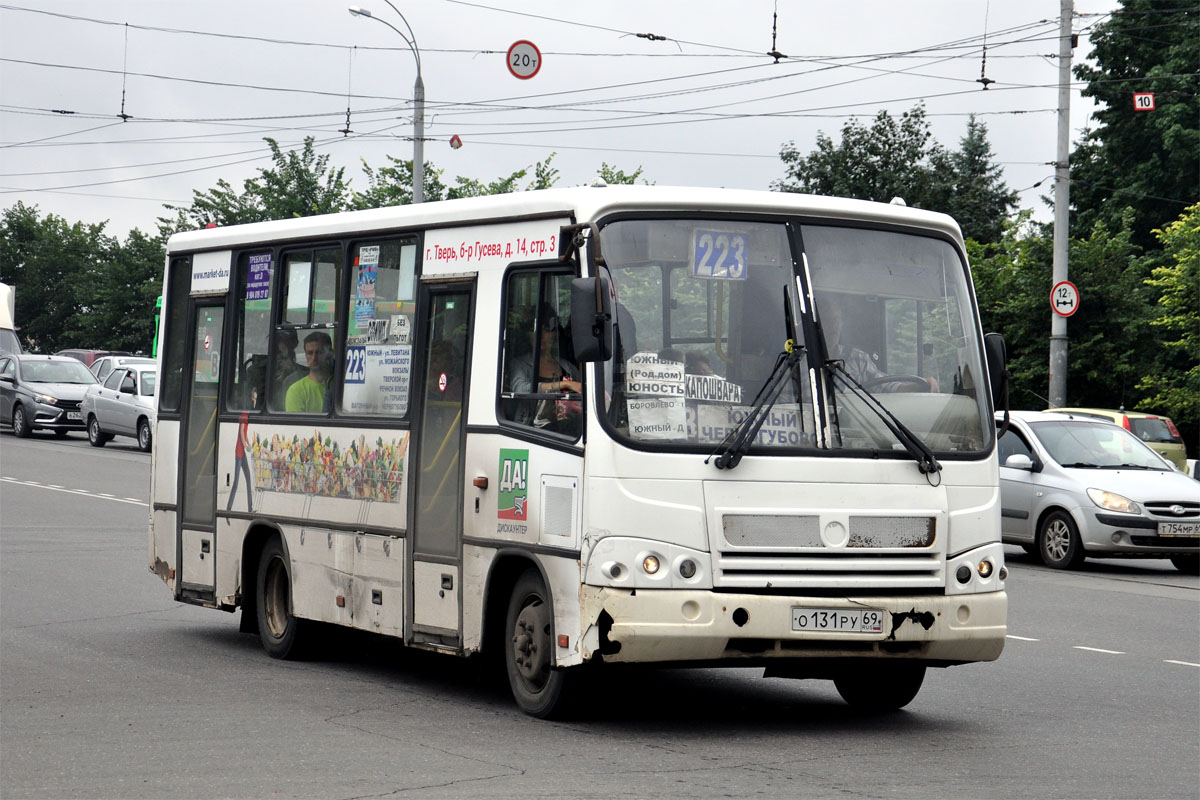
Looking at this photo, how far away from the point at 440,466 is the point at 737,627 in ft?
7.20

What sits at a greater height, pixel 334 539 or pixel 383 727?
pixel 334 539

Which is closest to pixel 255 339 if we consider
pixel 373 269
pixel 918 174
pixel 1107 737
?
pixel 373 269

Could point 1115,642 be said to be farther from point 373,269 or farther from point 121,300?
point 121,300

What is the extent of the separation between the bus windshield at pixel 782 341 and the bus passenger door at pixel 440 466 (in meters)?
1.38

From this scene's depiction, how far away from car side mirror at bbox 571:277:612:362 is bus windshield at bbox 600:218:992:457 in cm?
26

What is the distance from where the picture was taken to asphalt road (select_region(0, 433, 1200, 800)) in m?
7.58

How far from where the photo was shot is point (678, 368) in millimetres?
8859

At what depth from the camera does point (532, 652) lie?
30.3 ft

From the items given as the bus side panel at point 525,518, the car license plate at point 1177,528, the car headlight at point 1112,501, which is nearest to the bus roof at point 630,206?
the bus side panel at point 525,518

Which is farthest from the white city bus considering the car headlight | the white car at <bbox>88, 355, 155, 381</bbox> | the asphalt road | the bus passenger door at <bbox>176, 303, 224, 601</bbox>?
the white car at <bbox>88, 355, 155, 381</bbox>

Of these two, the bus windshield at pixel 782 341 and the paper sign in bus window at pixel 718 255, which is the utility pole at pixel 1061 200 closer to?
the bus windshield at pixel 782 341

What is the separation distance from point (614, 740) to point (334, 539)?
3099 mm

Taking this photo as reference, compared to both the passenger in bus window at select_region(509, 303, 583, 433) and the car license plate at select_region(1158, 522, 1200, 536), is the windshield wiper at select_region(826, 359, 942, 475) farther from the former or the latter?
the car license plate at select_region(1158, 522, 1200, 536)

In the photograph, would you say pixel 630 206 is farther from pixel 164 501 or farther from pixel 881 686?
pixel 164 501
